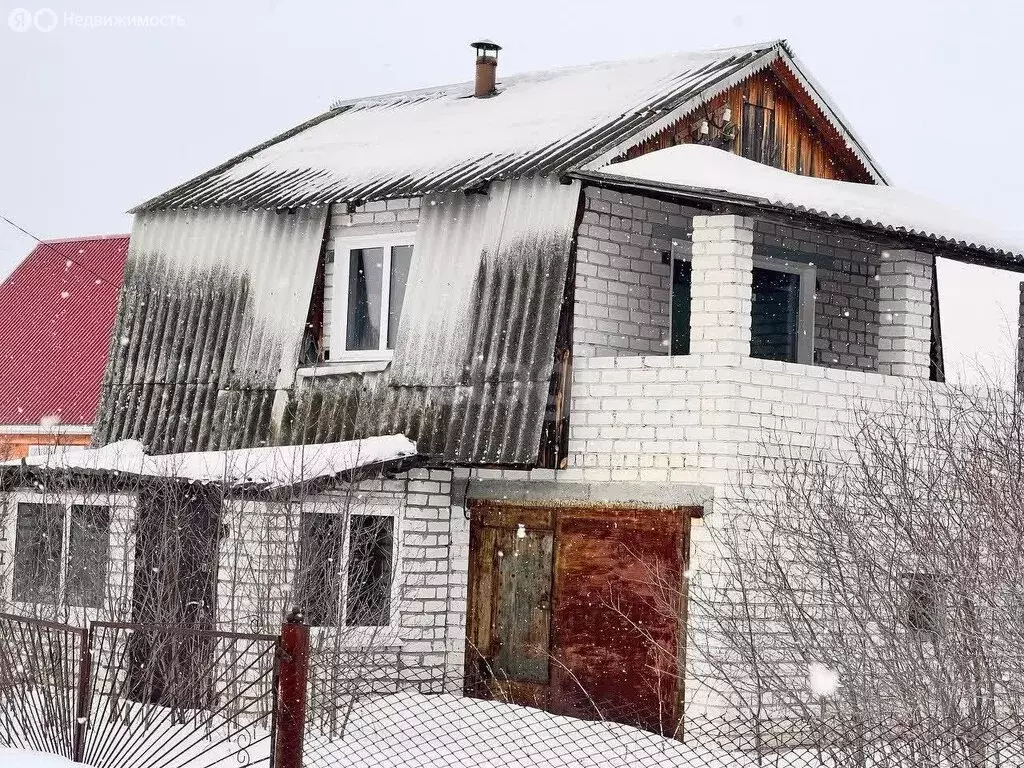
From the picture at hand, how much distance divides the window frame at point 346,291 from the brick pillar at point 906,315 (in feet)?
15.1

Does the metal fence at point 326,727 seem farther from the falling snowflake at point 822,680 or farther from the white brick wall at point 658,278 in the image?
the white brick wall at point 658,278

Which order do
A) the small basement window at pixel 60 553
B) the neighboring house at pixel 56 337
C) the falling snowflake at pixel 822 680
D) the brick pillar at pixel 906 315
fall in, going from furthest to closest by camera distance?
the neighboring house at pixel 56 337
the brick pillar at pixel 906 315
the small basement window at pixel 60 553
the falling snowflake at pixel 822 680

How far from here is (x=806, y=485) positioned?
42.2ft

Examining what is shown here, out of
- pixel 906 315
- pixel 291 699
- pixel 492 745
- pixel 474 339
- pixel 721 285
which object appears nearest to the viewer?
pixel 291 699

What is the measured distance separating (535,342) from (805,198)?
257 cm

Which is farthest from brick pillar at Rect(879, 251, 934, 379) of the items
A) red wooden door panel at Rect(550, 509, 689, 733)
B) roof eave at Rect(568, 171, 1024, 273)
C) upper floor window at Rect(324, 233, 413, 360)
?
upper floor window at Rect(324, 233, 413, 360)

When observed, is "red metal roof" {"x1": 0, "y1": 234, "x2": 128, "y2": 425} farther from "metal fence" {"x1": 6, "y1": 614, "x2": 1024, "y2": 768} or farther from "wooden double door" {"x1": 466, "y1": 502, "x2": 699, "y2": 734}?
"wooden double door" {"x1": 466, "y1": 502, "x2": 699, "y2": 734}

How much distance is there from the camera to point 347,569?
537 inches

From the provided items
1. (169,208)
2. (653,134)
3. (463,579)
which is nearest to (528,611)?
(463,579)

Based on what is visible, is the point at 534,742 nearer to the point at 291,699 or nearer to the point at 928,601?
the point at 928,601

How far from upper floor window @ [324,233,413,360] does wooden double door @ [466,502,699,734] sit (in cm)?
213

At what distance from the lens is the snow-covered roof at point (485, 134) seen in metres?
14.8

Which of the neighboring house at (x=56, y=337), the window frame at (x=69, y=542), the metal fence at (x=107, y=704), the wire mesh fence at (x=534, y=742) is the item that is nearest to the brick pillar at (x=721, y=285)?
the wire mesh fence at (x=534, y=742)

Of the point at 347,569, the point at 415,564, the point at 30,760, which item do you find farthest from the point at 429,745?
the point at 415,564
